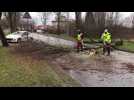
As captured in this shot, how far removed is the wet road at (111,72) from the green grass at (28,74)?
0.33 m

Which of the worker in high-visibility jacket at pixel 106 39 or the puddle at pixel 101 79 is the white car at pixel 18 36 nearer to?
the puddle at pixel 101 79

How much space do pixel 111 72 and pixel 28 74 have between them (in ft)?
5.81

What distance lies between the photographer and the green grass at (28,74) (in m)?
6.54

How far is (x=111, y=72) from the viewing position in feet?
22.9

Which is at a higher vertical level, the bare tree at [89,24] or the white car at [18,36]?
the bare tree at [89,24]

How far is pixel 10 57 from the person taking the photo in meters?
8.46

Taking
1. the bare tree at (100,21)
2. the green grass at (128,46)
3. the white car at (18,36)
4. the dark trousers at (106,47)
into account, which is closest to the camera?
the bare tree at (100,21)

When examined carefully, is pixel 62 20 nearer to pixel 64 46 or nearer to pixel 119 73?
pixel 64 46

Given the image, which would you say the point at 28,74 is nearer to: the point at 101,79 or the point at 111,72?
the point at 101,79

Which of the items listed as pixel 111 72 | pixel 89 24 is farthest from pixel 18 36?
pixel 111 72

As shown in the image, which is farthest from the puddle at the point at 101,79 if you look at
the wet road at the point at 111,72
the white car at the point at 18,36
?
the white car at the point at 18,36

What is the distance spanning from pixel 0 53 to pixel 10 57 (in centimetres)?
139
